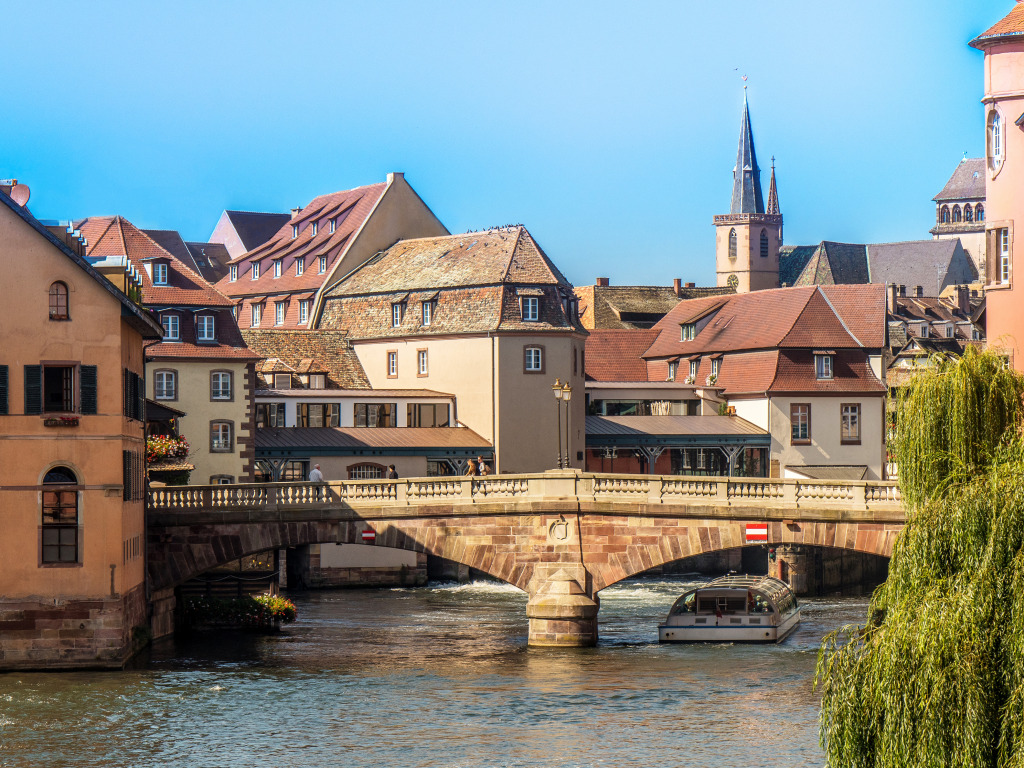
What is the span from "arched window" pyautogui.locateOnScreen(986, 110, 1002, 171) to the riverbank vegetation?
1100 inches

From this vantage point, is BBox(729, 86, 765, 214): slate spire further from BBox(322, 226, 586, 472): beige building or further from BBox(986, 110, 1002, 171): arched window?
BBox(986, 110, 1002, 171): arched window

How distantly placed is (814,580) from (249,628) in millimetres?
32791

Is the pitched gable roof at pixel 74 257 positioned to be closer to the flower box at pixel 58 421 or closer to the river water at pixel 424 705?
the flower box at pixel 58 421

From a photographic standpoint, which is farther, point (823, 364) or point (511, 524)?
point (823, 364)

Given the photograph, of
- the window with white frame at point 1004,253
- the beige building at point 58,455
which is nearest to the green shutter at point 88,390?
the beige building at point 58,455

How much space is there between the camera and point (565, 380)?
85.8 meters

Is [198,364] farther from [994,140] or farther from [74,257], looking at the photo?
[994,140]

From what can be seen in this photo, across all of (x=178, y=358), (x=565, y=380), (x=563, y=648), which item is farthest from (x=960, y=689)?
(x=565, y=380)

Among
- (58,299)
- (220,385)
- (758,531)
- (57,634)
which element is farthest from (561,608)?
(220,385)

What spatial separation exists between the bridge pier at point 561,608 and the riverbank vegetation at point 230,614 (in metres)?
10.1

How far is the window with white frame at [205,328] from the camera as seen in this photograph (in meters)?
77.2

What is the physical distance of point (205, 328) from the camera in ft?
254

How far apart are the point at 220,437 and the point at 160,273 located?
7.75 meters

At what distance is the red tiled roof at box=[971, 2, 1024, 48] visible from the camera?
155 feet
